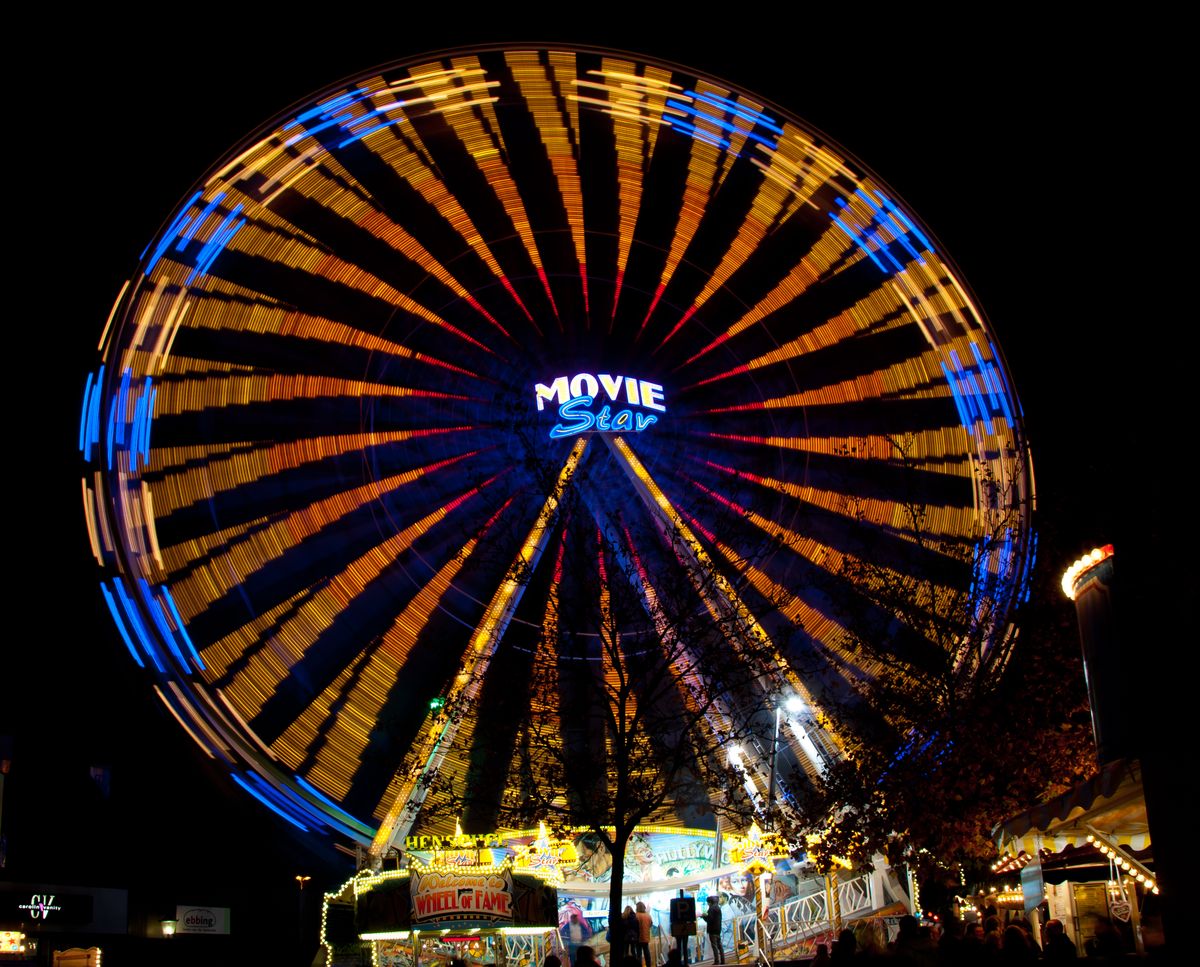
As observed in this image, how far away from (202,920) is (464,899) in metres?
9.48

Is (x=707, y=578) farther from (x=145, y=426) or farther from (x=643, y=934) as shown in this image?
(x=145, y=426)

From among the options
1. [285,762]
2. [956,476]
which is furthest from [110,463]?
[956,476]

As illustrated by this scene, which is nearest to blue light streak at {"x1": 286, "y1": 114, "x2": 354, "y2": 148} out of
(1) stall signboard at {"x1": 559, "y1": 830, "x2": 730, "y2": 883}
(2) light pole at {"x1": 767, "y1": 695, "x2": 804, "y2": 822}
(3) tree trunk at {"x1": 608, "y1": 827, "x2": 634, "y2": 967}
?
(3) tree trunk at {"x1": 608, "y1": 827, "x2": 634, "y2": 967}

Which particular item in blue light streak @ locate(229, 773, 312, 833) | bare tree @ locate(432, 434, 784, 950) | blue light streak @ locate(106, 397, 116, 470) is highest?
blue light streak @ locate(106, 397, 116, 470)

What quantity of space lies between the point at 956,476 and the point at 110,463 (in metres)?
12.1

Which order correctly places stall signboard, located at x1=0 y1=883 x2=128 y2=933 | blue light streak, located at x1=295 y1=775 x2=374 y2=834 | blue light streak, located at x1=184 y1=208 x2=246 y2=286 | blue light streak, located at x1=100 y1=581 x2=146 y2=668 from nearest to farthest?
blue light streak, located at x1=100 y1=581 x2=146 y2=668 < stall signboard, located at x1=0 y1=883 x2=128 y2=933 < blue light streak, located at x1=295 y1=775 x2=374 y2=834 < blue light streak, located at x1=184 y1=208 x2=246 y2=286

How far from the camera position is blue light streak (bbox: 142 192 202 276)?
15938 millimetres

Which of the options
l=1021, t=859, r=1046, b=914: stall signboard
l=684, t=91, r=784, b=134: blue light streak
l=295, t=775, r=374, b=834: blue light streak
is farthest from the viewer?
l=684, t=91, r=784, b=134: blue light streak

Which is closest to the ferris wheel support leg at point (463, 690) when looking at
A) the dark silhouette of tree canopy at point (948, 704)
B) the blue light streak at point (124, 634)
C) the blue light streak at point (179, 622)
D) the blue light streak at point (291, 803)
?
the blue light streak at point (291, 803)

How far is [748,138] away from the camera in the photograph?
63.2 ft

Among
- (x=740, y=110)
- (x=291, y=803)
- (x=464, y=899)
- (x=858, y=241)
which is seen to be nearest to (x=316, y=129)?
(x=740, y=110)

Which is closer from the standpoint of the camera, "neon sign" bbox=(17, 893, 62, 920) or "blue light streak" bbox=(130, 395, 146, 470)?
"blue light streak" bbox=(130, 395, 146, 470)

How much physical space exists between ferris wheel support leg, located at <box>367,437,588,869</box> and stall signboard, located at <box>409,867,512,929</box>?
3156 mm

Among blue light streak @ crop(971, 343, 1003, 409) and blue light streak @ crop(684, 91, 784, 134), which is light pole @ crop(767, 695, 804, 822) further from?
blue light streak @ crop(684, 91, 784, 134)
